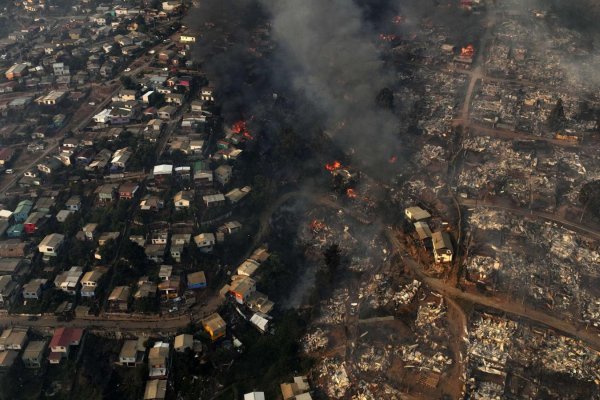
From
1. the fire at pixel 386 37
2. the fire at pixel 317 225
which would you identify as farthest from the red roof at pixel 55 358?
the fire at pixel 386 37

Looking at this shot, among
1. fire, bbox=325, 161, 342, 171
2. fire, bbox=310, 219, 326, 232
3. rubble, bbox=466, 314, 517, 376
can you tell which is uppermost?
rubble, bbox=466, 314, 517, 376

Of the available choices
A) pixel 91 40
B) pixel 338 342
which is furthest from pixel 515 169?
pixel 91 40

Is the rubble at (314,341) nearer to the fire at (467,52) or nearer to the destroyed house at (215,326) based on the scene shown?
the destroyed house at (215,326)

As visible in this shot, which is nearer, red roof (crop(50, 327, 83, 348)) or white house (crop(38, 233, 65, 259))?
red roof (crop(50, 327, 83, 348))

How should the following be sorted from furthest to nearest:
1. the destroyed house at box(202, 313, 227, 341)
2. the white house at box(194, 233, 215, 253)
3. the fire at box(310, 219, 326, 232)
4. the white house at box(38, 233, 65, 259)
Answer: the fire at box(310, 219, 326, 232) < the white house at box(194, 233, 215, 253) < the white house at box(38, 233, 65, 259) < the destroyed house at box(202, 313, 227, 341)

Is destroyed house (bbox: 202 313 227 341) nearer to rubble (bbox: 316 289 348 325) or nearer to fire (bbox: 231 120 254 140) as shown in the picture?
rubble (bbox: 316 289 348 325)

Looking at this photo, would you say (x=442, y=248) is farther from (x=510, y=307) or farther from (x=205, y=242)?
(x=205, y=242)

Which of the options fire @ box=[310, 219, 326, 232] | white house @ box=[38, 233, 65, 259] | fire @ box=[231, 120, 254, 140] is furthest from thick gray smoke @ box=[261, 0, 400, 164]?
white house @ box=[38, 233, 65, 259]
